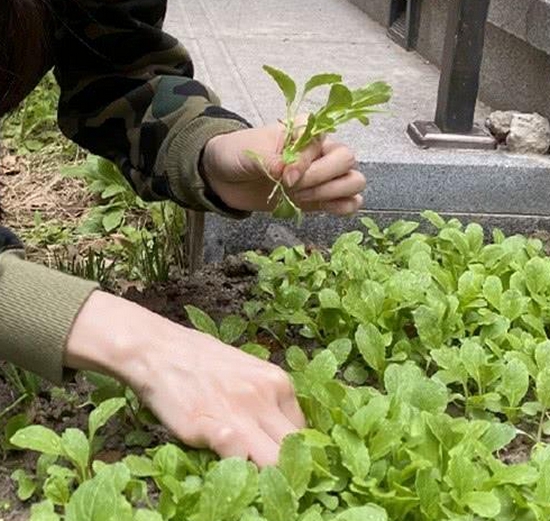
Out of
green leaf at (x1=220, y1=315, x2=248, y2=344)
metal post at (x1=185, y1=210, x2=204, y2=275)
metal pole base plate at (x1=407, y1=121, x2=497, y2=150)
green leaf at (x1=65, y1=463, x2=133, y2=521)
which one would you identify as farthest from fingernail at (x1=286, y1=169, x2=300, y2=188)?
metal pole base plate at (x1=407, y1=121, x2=497, y2=150)

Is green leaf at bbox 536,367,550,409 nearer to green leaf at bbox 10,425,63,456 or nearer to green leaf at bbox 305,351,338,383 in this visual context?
green leaf at bbox 305,351,338,383

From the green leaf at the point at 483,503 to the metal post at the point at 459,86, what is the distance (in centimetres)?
150

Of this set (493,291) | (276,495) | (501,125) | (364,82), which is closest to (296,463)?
(276,495)

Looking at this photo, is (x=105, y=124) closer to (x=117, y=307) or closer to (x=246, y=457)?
(x=117, y=307)

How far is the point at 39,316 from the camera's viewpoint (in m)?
1.40

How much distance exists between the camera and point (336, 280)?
6.77 ft

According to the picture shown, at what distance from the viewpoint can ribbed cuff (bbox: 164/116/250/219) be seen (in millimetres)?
1979

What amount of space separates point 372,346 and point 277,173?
11.4 inches

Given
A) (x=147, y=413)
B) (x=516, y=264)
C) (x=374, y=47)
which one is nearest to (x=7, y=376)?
(x=147, y=413)

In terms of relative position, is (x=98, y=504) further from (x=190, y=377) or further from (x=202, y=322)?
(x=202, y=322)

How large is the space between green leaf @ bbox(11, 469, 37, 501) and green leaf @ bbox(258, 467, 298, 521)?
33 centimetres

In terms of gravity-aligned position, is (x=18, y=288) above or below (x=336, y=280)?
above

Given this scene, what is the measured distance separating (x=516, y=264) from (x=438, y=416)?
2.30ft

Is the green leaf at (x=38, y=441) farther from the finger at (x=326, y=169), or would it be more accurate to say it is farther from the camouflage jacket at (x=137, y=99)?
the camouflage jacket at (x=137, y=99)
